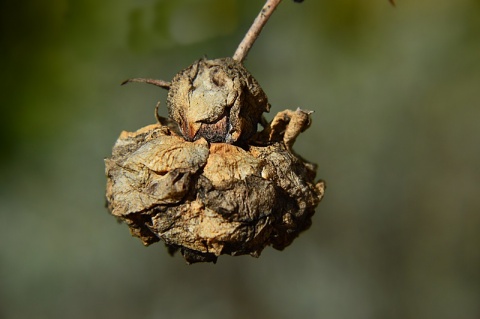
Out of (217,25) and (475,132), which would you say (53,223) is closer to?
(217,25)

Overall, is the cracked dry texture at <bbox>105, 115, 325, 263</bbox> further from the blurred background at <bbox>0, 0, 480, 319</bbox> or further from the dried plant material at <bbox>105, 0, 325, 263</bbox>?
the blurred background at <bbox>0, 0, 480, 319</bbox>

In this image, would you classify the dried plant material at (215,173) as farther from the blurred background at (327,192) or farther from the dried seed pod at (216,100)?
the blurred background at (327,192)

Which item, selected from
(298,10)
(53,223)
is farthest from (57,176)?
(298,10)

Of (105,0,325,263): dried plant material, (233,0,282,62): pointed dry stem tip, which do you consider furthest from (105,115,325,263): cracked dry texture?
(233,0,282,62): pointed dry stem tip

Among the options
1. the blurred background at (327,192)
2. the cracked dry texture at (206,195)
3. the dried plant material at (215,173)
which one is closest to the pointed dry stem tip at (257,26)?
the dried plant material at (215,173)

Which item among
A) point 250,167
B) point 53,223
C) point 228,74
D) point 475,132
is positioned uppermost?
point 475,132

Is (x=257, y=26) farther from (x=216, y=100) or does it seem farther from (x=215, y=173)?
(x=215, y=173)
